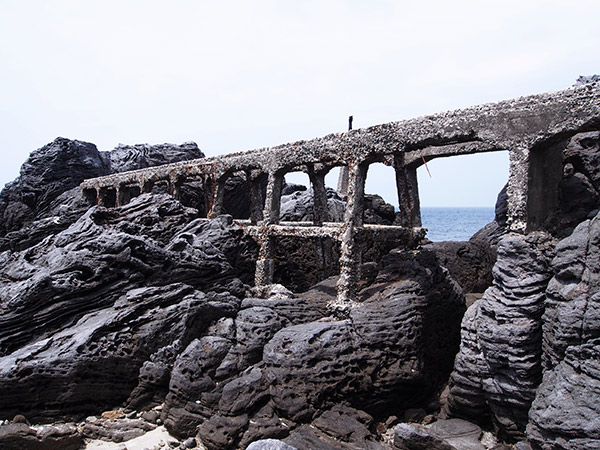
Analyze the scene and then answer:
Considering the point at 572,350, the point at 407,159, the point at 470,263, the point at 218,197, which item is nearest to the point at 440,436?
the point at 572,350

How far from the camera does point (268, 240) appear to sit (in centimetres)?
1120

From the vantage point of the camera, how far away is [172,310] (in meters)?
8.07

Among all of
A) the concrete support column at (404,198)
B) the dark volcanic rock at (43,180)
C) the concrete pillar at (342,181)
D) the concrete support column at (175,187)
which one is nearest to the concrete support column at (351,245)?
the concrete support column at (404,198)

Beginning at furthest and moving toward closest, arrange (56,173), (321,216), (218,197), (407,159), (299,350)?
(56,173)
(218,197)
(407,159)
(321,216)
(299,350)

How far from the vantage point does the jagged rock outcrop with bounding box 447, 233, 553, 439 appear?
6.33 metres

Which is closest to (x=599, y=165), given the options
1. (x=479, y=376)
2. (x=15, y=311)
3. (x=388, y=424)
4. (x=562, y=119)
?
(x=562, y=119)

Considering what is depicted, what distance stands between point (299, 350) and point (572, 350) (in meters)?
3.86

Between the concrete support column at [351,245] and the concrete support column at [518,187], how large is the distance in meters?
3.14

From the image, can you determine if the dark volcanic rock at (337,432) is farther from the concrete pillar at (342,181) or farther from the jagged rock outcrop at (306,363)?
the concrete pillar at (342,181)

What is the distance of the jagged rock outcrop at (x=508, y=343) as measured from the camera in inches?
249

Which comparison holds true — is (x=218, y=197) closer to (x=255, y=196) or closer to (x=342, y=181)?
(x=255, y=196)

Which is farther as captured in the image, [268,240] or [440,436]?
[268,240]

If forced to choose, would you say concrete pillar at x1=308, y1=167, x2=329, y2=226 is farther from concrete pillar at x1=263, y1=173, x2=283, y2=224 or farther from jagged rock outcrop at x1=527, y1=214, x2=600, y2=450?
jagged rock outcrop at x1=527, y1=214, x2=600, y2=450

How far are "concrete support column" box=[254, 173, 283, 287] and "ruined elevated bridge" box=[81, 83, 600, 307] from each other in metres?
0.03
